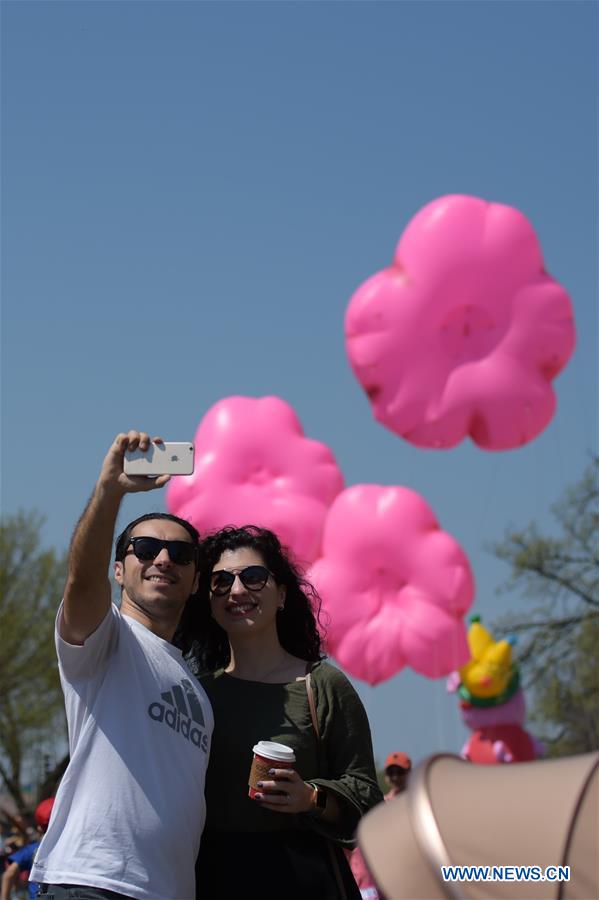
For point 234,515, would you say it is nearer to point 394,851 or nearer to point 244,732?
point 244,732

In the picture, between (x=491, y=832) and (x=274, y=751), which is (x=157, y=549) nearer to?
(x=274, y=751)

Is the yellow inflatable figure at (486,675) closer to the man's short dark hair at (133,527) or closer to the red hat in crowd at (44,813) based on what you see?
the red hat in crowd at (44,813)

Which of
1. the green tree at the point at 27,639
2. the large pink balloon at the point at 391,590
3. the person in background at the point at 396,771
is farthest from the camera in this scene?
the green tree at the point at 27,639

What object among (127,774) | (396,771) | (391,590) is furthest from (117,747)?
(391,590)

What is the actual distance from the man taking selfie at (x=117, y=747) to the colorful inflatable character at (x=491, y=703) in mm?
12831

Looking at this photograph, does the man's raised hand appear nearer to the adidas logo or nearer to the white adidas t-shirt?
the white adidas t-shirt

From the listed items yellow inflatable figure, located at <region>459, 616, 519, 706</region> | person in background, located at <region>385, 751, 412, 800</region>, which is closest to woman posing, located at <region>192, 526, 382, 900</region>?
person in background, located at <region>385, 751, 412, 800</region>

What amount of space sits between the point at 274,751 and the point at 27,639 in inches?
957

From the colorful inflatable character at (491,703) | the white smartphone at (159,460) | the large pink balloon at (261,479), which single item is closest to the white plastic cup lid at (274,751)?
the white smartphone at (159,460)

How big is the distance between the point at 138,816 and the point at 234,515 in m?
7.43

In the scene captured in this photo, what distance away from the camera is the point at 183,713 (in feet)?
10.6

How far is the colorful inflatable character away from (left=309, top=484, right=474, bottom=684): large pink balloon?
17.8ft

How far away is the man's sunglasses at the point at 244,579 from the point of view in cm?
366

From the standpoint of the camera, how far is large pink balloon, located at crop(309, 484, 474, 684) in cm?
1023
